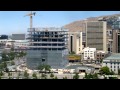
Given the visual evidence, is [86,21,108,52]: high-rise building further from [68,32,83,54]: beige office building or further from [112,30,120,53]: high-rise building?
[112,30,120,53]: high-rise building

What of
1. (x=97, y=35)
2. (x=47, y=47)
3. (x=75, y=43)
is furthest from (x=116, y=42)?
(x=47, y=47)

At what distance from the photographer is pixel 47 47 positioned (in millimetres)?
11117

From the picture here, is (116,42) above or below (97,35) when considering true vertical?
below

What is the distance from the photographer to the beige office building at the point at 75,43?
13.8m

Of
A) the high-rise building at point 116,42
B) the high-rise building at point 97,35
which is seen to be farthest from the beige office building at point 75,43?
the high-rise building at point 116,42

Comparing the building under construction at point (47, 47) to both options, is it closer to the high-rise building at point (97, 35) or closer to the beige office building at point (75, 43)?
the beige office building at point (75, 43)

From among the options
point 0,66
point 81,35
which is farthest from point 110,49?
point 0,66

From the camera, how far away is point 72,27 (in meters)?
17.6

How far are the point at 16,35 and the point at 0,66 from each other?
7.13 metres

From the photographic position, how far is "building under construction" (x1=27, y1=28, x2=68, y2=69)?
1068cm

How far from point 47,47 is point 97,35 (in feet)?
14.5

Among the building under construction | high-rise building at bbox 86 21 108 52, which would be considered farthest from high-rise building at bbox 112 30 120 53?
the building under construction

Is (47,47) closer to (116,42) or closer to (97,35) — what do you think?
(116,42)
